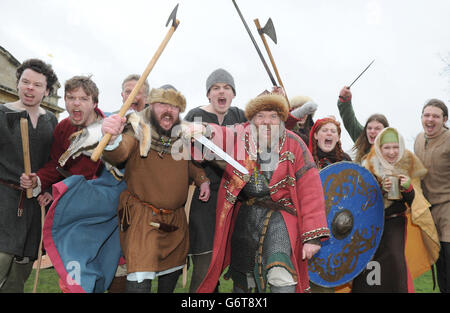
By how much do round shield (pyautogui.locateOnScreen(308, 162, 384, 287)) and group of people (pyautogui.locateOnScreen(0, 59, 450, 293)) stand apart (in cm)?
26

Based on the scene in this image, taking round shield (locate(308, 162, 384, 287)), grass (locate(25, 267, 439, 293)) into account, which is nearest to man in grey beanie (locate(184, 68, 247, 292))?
round shield (locate(308, 162, 384, 287))

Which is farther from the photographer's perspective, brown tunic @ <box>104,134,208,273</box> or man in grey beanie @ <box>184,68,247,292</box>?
man in grey beanie @ <box>184,68,247,292</box>

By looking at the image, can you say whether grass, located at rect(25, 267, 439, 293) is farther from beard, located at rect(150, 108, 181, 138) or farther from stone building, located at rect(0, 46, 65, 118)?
stone building, located at rect(0, 46, 65, 118)

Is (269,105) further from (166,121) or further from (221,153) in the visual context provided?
(166,121)

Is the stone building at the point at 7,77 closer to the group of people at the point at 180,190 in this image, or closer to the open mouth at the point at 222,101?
the group of people at the point at 180,190

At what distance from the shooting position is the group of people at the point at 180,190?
100 inches

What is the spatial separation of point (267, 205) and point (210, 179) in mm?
701

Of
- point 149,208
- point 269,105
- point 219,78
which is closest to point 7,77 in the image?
point 219,78

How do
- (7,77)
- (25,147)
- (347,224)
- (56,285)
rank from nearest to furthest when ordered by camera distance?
(25,147), (347,224), (56,285), (7,77)

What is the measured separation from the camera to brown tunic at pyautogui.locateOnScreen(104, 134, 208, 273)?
8.25ft

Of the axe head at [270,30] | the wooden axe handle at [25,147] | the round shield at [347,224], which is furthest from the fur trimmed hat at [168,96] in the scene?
the axe head at [270,30]

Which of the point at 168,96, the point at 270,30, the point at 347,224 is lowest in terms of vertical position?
the point at 347,224

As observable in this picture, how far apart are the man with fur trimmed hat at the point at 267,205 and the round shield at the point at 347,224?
0.41 metres

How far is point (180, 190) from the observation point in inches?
106
